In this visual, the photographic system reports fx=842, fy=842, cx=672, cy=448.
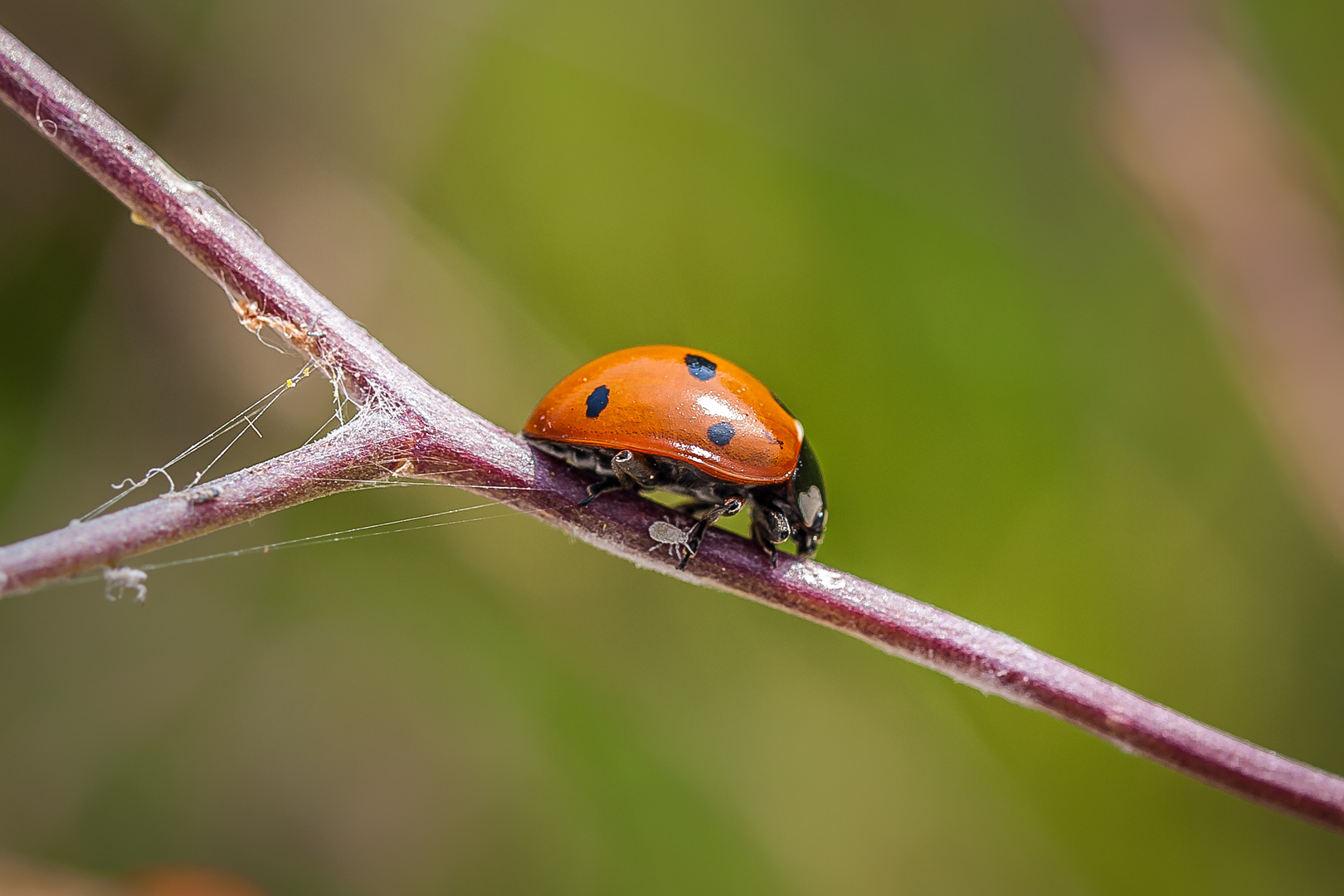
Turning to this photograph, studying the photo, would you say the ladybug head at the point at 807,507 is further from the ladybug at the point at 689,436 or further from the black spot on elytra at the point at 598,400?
the black spot on elytra at the point at 598,400

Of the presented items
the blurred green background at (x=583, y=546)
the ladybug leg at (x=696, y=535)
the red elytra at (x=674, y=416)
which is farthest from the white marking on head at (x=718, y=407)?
the blurred green background at (x=583, y=546)

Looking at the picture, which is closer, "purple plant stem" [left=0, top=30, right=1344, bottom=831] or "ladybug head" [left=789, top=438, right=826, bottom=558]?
"purple plant stem" [left=0, top=30, right=1344, bottom=831]

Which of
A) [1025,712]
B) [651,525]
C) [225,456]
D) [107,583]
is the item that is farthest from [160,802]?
[1025,712]

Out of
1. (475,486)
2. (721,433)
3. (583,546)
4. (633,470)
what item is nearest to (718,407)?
(721,433)

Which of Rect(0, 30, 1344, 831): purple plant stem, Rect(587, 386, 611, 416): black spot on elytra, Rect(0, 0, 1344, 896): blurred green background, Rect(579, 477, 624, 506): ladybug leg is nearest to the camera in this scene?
Rect(0, 30, 1344, 831): purple plant stem

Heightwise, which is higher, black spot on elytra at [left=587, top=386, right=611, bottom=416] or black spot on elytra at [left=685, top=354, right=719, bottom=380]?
black spot on elytra at [left=685, top=354, right=719, bottom=380]

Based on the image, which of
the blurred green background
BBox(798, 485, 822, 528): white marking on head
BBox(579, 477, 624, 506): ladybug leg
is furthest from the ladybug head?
the blurred green background

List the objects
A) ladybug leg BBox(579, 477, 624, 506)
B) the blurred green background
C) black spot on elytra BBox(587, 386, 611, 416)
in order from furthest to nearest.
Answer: the blurred green background, black spot on elytra BBox(587, 386, 611, 416), ladybug leg BBox(579, 477, 624, 506)

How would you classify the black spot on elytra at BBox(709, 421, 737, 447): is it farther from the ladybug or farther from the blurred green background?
the blurred green background
